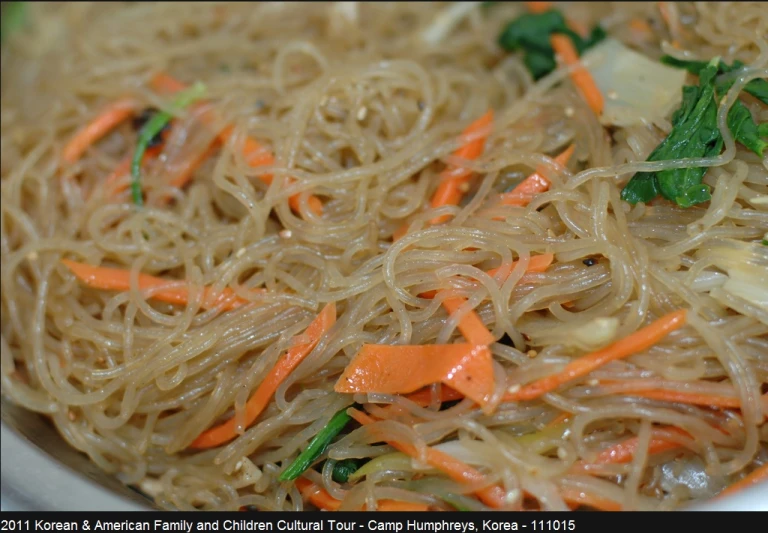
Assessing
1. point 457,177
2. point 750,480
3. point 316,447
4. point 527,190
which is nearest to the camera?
point 750,480

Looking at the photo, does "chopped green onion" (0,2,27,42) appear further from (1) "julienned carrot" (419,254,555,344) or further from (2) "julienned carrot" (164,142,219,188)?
(1) "julienned carrot" (419,254,555,344)

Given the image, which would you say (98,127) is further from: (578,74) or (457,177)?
(578,74)

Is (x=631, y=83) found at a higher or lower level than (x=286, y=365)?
higher

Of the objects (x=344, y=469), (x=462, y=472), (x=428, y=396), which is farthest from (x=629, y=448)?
(x=344, y=469)

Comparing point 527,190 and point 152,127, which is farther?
point 152,127

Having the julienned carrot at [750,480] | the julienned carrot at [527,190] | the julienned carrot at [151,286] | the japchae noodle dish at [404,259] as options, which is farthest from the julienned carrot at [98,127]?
the julienned carrot at [750,480]

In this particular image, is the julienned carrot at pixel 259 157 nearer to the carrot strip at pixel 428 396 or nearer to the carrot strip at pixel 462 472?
the carrot strip at pixel 428 396

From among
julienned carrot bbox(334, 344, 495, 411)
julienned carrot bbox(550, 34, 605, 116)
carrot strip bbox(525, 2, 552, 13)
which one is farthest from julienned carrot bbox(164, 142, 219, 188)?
carrot strip bbox(525, 2, 552, 13)
